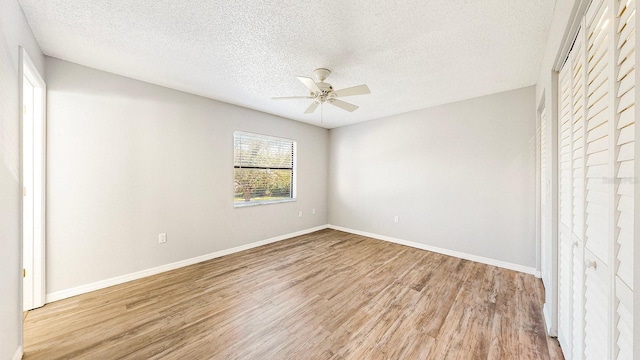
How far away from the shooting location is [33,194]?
2.15m

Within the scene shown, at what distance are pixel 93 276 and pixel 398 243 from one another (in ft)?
14.3

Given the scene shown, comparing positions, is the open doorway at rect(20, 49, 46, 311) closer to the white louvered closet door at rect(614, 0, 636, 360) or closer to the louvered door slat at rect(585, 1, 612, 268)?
the white louvered closet door at rect(614, 0, 636, 360)

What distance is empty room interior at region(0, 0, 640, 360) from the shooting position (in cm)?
128

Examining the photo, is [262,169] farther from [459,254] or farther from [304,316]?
[459,254]

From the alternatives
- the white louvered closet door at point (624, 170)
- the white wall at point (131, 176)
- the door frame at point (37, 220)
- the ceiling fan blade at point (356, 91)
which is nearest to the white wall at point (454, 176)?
the ceiling fan blade at point (356, 91)

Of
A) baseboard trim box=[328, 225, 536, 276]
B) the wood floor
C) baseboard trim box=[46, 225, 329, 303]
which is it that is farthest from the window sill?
baseboard trim box=[328, 225, 536, 276]

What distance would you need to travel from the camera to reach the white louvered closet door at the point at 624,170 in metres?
0.70

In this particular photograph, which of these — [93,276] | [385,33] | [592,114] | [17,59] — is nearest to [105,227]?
[93,276]

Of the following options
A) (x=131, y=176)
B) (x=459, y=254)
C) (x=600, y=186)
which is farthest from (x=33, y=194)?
(x=459, y=254)

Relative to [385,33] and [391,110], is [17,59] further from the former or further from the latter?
[391,110]

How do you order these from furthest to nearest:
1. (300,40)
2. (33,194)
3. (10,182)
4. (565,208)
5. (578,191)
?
(33,194)
(300,40)
(565,208)
(10,182)
(578,191)

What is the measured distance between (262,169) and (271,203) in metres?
0.67

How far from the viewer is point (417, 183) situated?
158 inches

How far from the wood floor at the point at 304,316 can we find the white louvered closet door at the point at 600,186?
2.03 ft
